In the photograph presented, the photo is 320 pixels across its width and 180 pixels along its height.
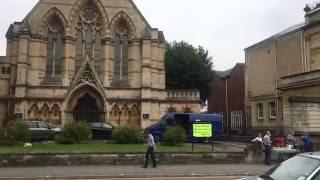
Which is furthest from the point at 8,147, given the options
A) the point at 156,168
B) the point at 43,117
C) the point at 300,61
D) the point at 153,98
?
the point at 300,61

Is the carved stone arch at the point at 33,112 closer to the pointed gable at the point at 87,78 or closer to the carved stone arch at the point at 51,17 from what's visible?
the pointed gable at the point at 87,78

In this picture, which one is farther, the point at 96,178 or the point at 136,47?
the point at 136,47

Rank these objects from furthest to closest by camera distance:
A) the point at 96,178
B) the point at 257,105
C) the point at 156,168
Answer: the point at 257,105 → the point at 156,168 → the point at 96,178

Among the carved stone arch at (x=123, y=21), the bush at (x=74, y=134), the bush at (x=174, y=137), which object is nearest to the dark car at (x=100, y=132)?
the bush at (x=74, y=134)

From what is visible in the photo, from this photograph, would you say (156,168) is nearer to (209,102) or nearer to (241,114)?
(241,114)

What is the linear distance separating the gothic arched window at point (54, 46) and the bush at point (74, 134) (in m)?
15.6

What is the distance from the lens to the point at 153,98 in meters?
46.0

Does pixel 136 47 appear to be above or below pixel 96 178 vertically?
above

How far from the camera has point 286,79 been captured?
4144cm

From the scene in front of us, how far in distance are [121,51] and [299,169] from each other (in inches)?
1568

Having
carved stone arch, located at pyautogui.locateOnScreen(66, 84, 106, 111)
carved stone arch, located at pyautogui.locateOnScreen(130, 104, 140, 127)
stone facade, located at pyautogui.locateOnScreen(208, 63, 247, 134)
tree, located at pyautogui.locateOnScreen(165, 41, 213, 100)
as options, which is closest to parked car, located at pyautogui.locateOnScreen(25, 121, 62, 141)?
carved stone arch, located at pyautogui.locateOnScreen(66, 84, 106, 111)

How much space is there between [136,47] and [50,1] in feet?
30.1

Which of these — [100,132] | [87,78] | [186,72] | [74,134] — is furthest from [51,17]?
[74,134]

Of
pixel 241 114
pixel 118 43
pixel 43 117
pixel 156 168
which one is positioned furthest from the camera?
pixel 241 114
